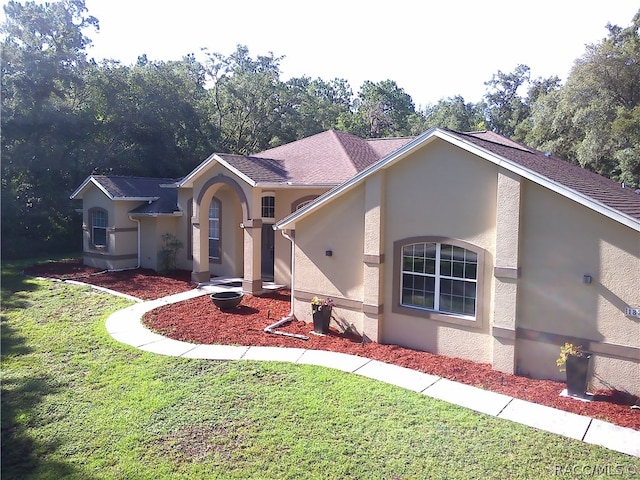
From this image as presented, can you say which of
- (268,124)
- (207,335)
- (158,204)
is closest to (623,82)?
(268,124)

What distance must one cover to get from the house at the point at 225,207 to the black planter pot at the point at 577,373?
29.3ft

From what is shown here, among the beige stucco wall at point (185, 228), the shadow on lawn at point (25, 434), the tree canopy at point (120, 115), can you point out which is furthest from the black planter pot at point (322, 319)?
the tree canopy at point (120, 115)

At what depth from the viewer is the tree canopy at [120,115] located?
24672 mm

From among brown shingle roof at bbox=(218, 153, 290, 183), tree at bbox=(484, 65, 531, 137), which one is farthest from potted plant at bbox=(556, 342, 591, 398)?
tree at bbox=(484, 65, 531, 137)

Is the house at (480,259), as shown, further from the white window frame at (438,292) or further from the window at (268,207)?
the window at (268,207)

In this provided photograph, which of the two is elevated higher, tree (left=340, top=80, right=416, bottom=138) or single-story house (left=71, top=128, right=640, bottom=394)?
tree (left=340, top=80, right=416, bottom=138)

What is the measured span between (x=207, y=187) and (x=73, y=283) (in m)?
6.21

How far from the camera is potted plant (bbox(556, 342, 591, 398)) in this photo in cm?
785

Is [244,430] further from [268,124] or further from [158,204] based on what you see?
[268,124]

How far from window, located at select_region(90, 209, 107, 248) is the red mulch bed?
3.09 m

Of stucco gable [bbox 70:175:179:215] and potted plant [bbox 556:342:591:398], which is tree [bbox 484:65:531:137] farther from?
potted plant [bbox 556:342:591:398]

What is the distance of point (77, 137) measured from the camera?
2684 cm

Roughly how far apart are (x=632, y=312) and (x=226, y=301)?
9560 mm

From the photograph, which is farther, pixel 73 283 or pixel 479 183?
pixel 73 283
